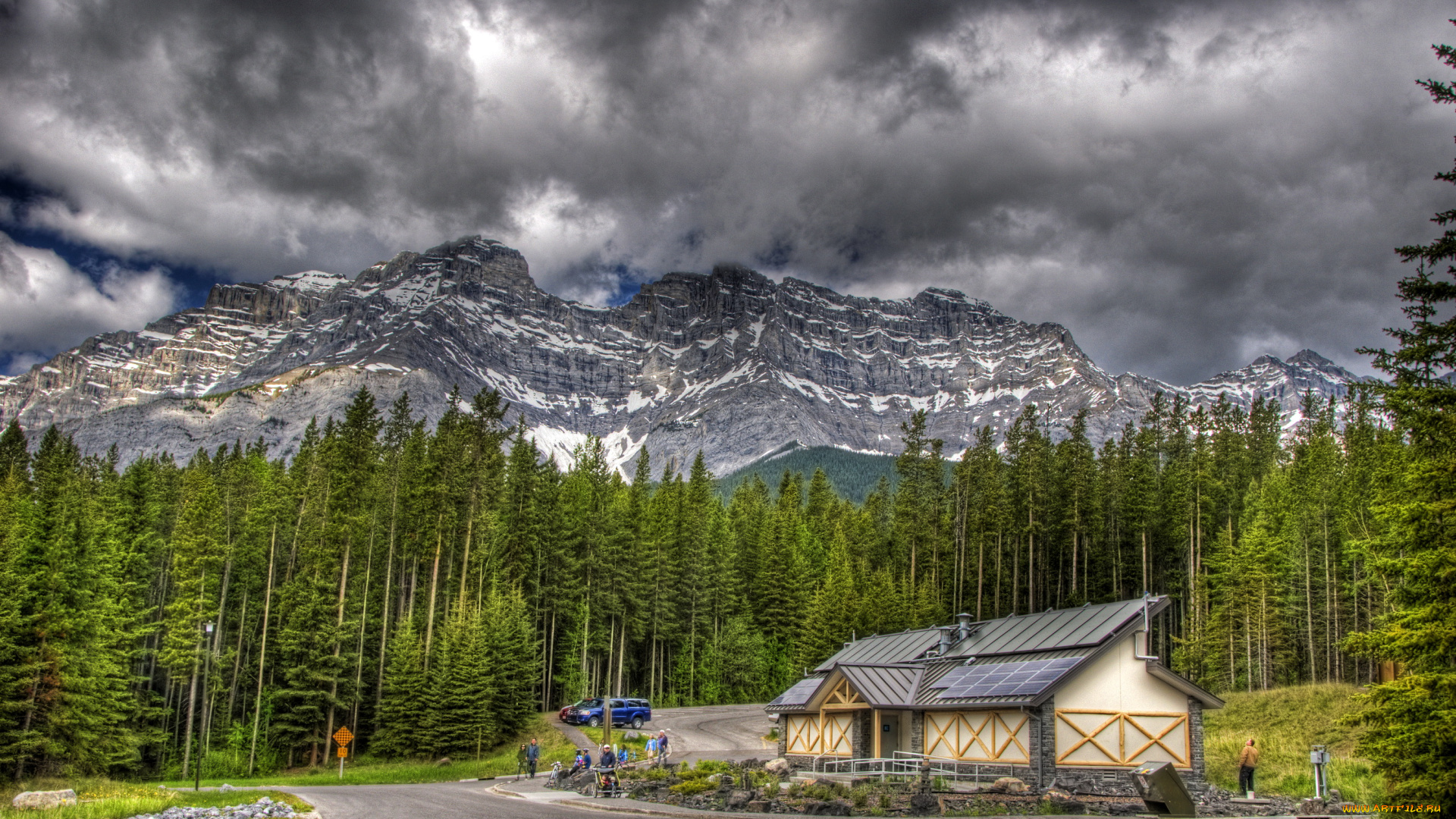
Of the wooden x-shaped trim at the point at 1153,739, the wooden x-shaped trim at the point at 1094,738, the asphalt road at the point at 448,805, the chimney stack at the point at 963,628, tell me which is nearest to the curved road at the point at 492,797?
the asphalt road at the point at 448,805

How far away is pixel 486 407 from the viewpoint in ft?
162

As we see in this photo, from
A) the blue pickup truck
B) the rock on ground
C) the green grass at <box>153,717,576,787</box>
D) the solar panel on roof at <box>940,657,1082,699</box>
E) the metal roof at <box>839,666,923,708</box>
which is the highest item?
the solar panel on roof at <box>940,657,1082,699</box>

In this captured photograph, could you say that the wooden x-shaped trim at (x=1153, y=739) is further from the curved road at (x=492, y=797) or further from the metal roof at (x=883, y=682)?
the curved road at (x=492, y=797)

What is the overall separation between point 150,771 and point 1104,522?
57.5 m

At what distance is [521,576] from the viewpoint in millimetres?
52500

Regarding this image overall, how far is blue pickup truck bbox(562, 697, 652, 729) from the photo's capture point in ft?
158

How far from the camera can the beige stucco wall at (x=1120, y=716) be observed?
27125 mm

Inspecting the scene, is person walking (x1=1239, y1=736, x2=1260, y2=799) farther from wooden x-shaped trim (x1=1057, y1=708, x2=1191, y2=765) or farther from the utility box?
the utility box

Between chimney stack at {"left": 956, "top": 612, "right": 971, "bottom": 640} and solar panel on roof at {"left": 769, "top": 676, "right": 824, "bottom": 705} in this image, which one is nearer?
chimney stack at {"left": 956, "top": 612, "right": 971, "bottom": 640}

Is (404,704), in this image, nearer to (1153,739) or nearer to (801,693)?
(801,693)

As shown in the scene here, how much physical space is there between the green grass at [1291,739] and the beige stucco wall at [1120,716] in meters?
3.08

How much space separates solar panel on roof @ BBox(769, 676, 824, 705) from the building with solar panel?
70.8 inches

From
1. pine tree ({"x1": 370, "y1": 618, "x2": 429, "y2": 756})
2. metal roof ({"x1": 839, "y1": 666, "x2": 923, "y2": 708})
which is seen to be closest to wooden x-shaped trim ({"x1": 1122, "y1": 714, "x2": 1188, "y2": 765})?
metal roof ({"x1": 839, "y1": 666, "x2": 923, "y2": 708})

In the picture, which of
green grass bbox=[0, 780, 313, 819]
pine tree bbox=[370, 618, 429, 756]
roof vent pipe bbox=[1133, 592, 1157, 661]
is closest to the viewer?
green grass bbox=[0, 780, 313, 819]
